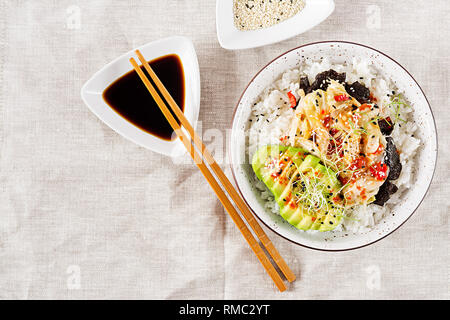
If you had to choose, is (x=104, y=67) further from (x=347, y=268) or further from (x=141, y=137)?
(x=347, y=268)

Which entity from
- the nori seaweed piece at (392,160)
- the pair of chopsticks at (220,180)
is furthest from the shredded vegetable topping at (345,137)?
the pair of chopsticks at (220,180)

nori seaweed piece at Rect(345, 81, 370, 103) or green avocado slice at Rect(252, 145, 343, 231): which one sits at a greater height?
nori seaweed piece at Rect(345, 81, 370, 103)

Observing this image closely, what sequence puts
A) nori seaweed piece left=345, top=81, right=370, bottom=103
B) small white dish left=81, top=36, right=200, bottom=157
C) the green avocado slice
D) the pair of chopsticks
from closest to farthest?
the green avocado slice < nori seaweed piece left=345, top=81, right=370, bottom=103 < the pair of chopsticks < small white dish left=81, top=36, right=200, bottom=157

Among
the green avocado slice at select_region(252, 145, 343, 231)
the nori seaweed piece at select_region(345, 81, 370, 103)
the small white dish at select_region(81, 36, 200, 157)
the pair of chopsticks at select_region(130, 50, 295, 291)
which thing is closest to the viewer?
the green avocado slice at select_region(252, 145, 343, 231)

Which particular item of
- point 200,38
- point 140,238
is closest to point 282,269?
point 140,238

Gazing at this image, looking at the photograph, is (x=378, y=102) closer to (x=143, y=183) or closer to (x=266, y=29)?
(x=266, y=29)

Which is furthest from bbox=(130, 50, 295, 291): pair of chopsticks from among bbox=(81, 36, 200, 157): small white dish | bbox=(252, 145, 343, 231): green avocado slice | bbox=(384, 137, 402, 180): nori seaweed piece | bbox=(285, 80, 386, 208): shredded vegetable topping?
bbox=(384, 137, 402, 180): nori seaweed piece

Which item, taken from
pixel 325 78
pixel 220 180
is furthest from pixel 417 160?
pixel 220 180

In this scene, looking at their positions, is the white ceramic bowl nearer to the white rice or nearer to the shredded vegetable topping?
the white rice
